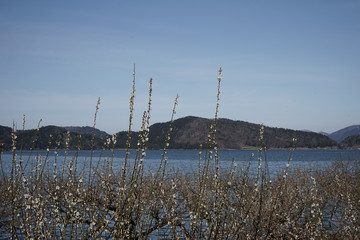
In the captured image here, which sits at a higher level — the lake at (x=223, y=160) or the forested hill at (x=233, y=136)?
the forested hill at (x=233, y=136)

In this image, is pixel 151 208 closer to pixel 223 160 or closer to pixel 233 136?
pixel 223 160

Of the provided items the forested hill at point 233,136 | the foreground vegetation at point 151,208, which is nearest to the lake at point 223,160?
the foreground vegetation at point 151,208

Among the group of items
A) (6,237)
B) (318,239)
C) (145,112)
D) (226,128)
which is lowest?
(6,237)

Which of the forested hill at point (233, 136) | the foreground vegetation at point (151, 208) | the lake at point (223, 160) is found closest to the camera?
the foreground vegetation at point (151, 208)

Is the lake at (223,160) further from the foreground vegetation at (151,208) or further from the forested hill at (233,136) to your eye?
the forested hill at (233,136)

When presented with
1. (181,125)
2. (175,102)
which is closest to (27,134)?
(181,125)

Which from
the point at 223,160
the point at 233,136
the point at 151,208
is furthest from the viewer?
the point at 233,136

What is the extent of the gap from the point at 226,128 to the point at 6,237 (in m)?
171

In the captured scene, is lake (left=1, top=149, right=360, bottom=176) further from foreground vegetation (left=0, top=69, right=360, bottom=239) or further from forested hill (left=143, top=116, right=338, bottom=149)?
forested hill (left=143, top=116, right=338, bottom=149)

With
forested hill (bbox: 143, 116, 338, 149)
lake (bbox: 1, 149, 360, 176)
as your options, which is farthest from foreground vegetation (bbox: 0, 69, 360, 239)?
forested hill (bbox: 143, 116, 338, 149)

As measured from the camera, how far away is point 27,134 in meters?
117

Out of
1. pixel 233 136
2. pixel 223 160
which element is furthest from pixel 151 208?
pixel 233 136

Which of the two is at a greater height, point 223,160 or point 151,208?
point 151,208

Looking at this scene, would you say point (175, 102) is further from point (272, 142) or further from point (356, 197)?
point (272, 142)
